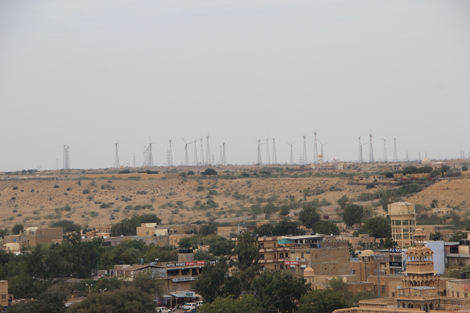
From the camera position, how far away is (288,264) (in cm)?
7394

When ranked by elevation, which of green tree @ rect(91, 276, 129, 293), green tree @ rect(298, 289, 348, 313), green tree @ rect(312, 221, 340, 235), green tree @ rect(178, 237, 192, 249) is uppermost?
green tree @ rect(312, 221, 340, 235)

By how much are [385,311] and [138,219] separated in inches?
3621

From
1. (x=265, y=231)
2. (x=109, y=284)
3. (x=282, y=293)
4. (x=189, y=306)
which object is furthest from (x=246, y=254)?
(x=265, y=231)

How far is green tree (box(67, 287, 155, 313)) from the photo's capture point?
168ft

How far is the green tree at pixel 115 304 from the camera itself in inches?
2015

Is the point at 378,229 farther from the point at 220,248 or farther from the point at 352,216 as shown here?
the point at 220,248

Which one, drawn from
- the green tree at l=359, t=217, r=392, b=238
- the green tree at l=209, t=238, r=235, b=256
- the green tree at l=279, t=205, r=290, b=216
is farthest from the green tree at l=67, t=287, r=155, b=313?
the green tree at l=279, t=205, r=290, b=216

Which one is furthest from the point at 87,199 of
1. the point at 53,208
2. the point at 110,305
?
the point at 110,305

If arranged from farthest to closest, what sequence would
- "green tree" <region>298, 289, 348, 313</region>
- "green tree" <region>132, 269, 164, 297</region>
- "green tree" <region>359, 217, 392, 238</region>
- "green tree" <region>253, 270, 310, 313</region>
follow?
"green tree" <region>359, 217, 392, 238</region> → "green tree" <region>132, 269, 164, 297</region> → "green tree" <region>253, 270, 310, 313</region> → "green tree" <region>298, 289, 348, 313</region>

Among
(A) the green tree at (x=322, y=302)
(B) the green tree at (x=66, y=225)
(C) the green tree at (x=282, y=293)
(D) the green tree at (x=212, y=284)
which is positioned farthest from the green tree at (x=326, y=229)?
(A) the green tree at (x=322, y=302)

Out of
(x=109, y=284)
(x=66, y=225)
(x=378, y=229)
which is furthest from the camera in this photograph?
(x=66, y=225)

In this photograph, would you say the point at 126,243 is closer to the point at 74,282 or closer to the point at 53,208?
the point at 74,282

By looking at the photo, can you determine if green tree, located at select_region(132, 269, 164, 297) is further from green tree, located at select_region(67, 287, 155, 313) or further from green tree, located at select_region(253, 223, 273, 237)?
green tree, located at select_region(253, 223, 273, 237)

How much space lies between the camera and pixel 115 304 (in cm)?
5206
